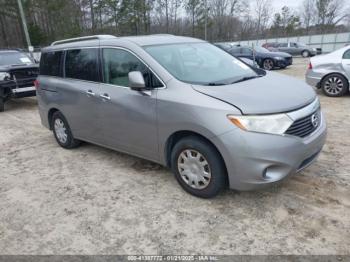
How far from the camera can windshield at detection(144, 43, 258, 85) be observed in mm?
3520

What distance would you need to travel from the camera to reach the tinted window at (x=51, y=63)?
501 centimetres

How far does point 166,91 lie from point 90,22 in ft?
131

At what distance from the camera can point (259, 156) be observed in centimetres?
286

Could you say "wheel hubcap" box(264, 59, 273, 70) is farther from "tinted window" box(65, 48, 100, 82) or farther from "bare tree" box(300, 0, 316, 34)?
"bare tree" box(300, 0, 316, 34)

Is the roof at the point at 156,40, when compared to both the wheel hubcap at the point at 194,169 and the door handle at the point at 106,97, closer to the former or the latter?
the door handle at the point at 106,97

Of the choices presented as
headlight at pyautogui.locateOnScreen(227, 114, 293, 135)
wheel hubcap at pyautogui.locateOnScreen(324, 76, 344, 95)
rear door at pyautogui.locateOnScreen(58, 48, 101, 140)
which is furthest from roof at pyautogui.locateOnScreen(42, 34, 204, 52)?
wheel hubcap at pyautogui.locateOnScreen(324, 76, 344, 95)

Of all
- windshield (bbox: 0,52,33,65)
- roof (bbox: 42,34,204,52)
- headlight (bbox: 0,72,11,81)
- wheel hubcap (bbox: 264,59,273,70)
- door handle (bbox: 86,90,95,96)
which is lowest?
wheel hubcap (bbox: 264,59,273,70)

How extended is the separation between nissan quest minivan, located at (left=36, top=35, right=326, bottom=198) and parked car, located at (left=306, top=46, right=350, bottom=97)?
5.04m

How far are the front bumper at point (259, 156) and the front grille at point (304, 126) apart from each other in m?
0.05

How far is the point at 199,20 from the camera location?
1923 inches

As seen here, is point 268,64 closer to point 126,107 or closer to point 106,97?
point 106,97

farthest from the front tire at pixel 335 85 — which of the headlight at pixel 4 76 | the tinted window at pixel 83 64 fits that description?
the headlight at pixel 4 76

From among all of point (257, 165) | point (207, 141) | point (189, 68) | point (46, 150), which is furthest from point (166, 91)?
point (46, 150)

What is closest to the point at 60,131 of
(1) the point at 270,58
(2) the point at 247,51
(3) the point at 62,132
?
(3) the point at 62,132
